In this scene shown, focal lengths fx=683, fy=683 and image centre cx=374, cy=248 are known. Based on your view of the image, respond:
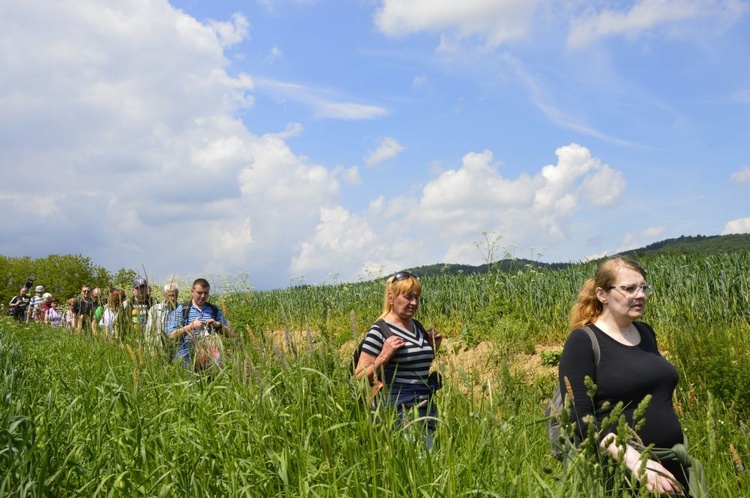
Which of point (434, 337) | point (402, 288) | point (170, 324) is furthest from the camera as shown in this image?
point (170, 324)

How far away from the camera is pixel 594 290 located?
11.8 ft

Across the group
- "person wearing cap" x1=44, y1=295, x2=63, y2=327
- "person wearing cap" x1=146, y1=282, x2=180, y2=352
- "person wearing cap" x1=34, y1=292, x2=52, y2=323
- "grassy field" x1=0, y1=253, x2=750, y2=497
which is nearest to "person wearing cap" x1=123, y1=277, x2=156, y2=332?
"person wearing cap" x1=146, y1=282, x2=180, y2=352

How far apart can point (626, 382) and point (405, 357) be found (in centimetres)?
152

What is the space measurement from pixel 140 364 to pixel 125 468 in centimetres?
173

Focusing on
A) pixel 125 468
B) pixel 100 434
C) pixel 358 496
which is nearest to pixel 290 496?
pixel 358 496

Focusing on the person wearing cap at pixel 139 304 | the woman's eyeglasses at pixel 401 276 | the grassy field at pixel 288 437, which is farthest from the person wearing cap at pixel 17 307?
the woman's eyeglasses at pixel 401 276

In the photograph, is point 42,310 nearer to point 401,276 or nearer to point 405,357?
point 401,276

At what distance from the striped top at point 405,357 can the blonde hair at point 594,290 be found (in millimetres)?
1098

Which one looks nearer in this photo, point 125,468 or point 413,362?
point 125,468

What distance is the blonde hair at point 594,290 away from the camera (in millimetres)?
3527

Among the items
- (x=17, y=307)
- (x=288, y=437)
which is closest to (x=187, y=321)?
(x=288, y=437)

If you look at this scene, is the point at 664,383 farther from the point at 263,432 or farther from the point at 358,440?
the point at 263,432

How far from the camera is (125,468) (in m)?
3.40

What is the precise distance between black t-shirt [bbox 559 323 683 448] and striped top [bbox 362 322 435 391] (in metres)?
1.24
